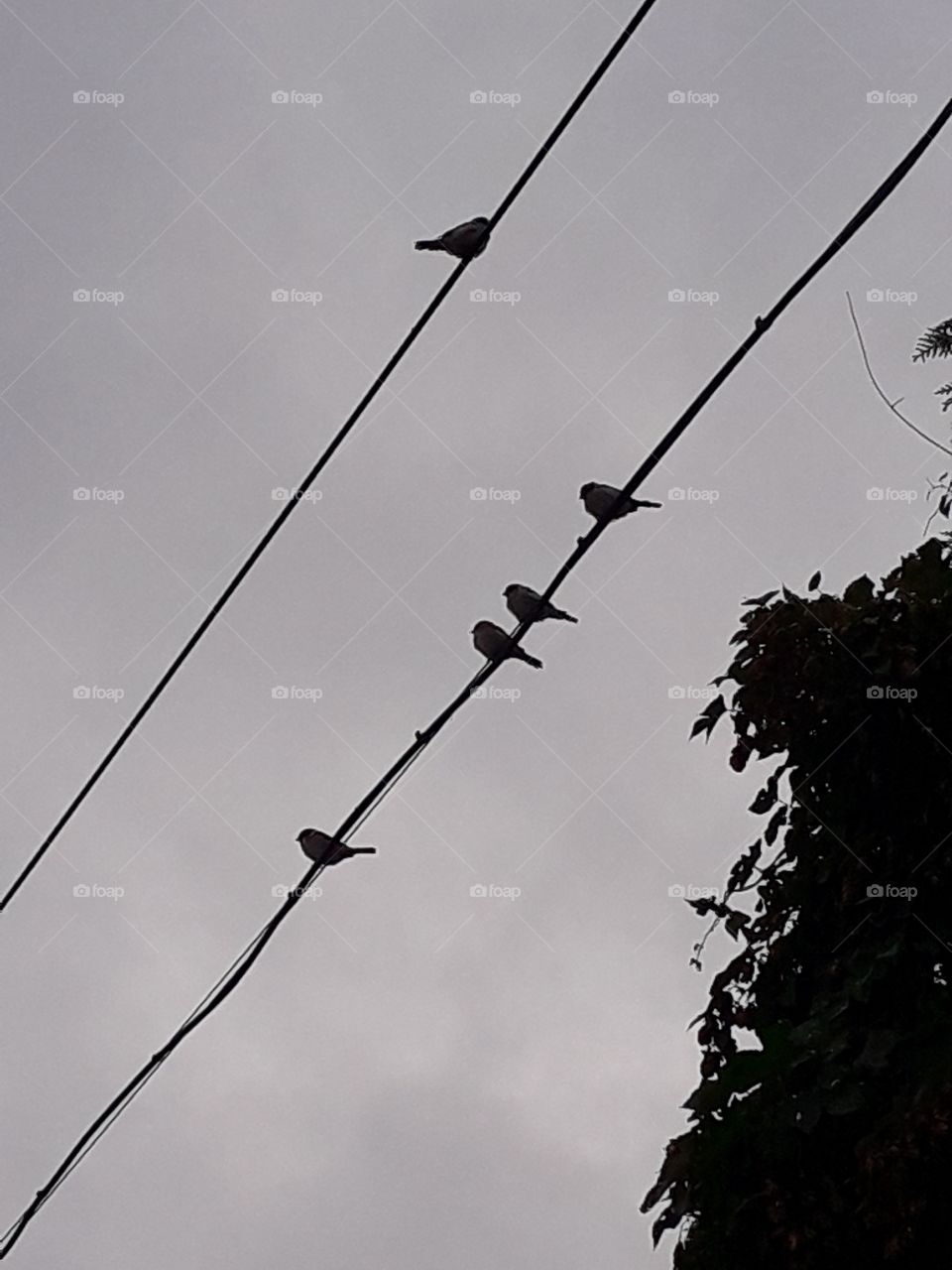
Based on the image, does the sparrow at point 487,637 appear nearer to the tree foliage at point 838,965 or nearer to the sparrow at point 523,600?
the sparrow at point 523,600

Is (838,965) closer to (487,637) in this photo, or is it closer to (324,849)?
(324,849)

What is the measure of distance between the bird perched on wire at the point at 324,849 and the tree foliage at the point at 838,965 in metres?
0.86

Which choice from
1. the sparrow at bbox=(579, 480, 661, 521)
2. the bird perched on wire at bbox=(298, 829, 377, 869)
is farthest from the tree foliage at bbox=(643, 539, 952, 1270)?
the sparrow at bbox=(579, 480, 661, 521)

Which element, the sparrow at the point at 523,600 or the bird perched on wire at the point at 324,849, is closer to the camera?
the bird perched on wire at the point at 324,849

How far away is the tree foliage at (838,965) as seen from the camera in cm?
254

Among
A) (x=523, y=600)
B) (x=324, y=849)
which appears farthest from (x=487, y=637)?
(x=324, y=849)

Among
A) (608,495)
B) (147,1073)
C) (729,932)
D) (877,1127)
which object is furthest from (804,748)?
(608,495)

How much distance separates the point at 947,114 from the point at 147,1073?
2606mm

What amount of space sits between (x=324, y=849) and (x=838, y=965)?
119cm

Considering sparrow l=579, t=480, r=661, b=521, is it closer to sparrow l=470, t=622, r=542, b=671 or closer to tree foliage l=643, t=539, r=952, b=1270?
sparrow l=470, t=622, r=542, b=671

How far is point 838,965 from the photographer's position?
290cm

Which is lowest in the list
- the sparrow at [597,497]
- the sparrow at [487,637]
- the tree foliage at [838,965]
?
the tree foliage at [838,965]

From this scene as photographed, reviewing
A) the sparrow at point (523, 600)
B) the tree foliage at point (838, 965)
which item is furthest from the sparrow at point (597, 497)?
the tree foliage at point (838, 965)

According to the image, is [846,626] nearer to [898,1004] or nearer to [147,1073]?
[898,1004]
